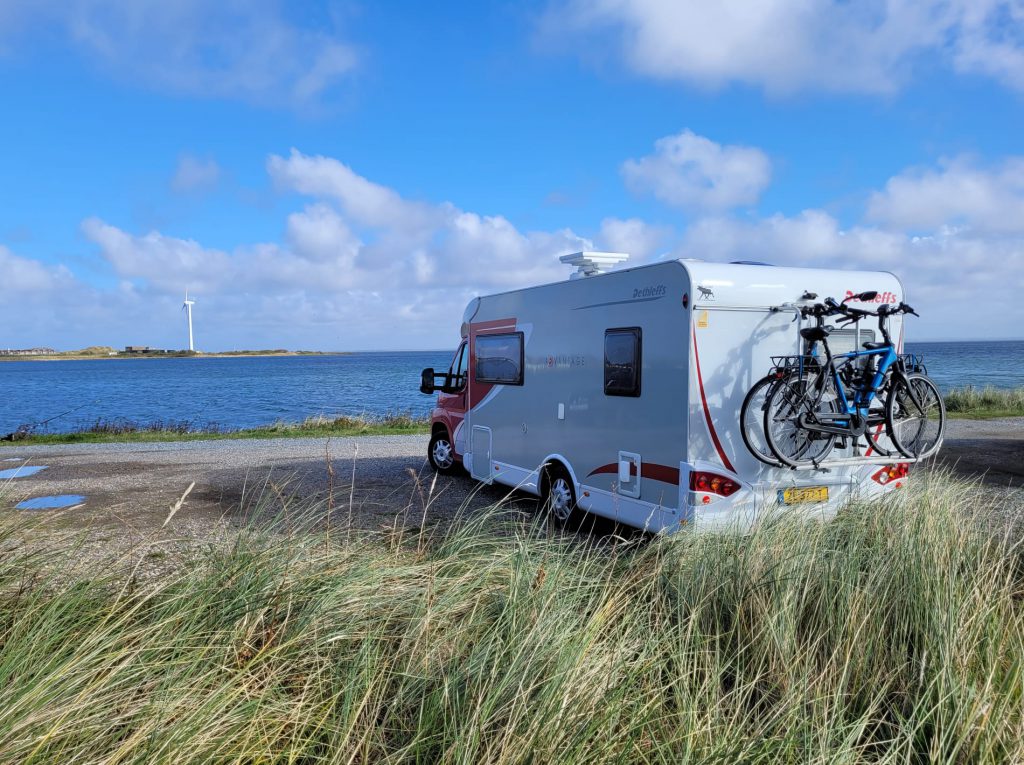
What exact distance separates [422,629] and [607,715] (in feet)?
2.83

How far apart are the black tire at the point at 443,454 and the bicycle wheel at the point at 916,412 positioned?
5686 millimetres

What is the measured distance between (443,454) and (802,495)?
5715 millimetres

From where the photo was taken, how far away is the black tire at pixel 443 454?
10.4 meters

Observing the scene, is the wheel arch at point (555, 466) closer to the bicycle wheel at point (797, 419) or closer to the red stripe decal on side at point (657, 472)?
the red stripe decal on side at point (657, 472)

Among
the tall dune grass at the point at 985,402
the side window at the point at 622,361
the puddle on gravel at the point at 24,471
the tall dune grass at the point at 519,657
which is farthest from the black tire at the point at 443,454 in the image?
the tall dune grass at the point at 985,402

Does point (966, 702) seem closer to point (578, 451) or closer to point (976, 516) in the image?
point (976, 516)

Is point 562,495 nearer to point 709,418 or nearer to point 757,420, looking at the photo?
point 709,418

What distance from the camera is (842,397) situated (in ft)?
18.6

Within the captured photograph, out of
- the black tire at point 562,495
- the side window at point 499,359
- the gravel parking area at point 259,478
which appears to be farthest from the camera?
the side window at point 499,359

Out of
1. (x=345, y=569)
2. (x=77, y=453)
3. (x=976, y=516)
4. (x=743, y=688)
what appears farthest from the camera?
(x=77, y=453)

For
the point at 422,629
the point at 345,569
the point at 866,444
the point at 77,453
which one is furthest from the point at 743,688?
the point at 77,453

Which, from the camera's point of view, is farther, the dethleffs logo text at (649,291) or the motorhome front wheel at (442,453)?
the motorhome front wheel at (442,453)

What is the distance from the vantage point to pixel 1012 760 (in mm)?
2504

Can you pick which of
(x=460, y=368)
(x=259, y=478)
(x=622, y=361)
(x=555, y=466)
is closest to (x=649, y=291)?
(x=622, y=361)
